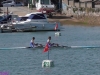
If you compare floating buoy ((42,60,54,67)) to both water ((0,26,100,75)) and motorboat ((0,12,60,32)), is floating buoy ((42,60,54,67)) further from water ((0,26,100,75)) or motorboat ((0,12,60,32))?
motorboat ((0,12,60,32))

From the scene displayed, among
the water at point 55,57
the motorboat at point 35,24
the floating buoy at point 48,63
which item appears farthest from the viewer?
the motorboat at point 35,24

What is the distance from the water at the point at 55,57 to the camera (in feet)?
105

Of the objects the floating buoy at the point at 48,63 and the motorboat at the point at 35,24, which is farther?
the motorboat at the point at 35,24

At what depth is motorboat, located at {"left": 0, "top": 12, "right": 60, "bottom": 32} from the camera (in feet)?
192

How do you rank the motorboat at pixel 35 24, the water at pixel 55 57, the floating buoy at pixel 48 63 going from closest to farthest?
the water at pixel 55 57 → the floating buoy at pixel 48 63 → the motorboat at pixel 35 24

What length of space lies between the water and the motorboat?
1886 millimetres

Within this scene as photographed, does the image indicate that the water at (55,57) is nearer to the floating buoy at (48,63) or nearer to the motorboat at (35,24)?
the floating buoy at (48,63)

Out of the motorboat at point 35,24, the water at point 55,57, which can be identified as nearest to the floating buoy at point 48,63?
the water at point 55,57

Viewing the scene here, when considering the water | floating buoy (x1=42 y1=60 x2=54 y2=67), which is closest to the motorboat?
the water

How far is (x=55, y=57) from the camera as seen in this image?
3809 centimetres

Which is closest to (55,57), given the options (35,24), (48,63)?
(48,63)

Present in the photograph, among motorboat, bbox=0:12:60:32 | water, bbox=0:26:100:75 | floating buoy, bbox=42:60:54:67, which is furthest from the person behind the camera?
motorboat, bbox=0:12:60:32

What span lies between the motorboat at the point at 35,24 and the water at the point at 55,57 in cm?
189

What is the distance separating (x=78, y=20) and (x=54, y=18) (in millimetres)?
4179
